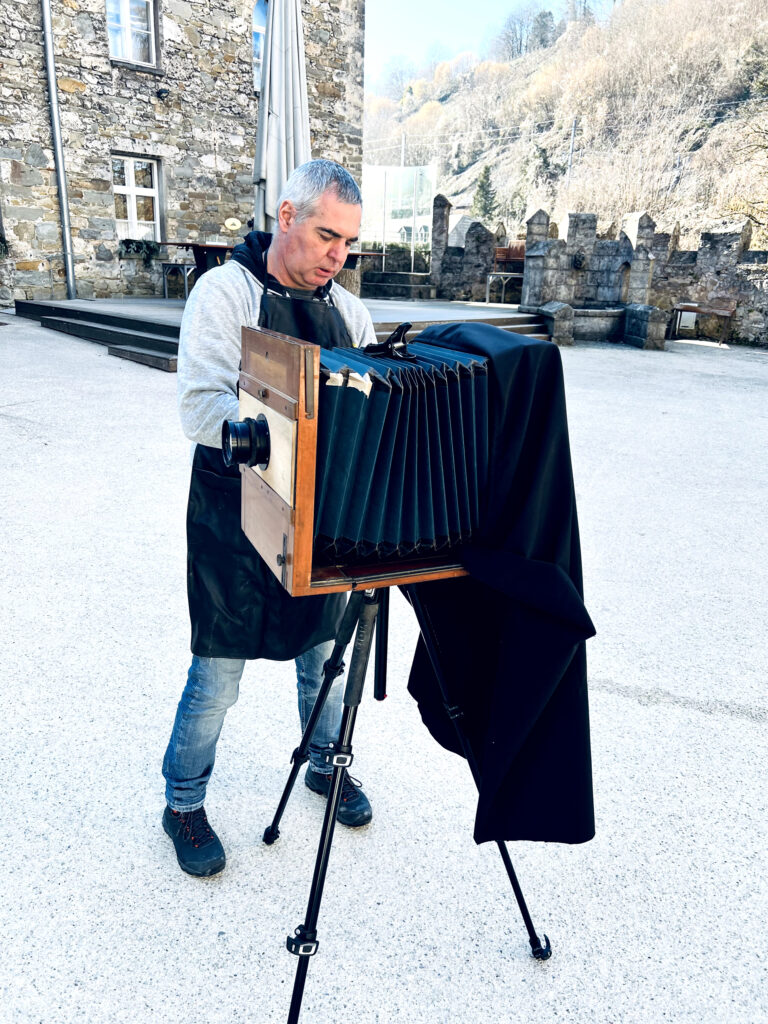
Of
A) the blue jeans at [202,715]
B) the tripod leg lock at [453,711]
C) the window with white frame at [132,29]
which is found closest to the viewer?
the tripod leg lock at [453,711]

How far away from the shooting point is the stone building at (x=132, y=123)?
1228 centimetres

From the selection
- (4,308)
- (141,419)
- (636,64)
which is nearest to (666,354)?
(141,419)

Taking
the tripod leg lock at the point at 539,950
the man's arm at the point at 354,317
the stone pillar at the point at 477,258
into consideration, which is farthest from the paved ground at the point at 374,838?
the stone pillar at the point at 477,258

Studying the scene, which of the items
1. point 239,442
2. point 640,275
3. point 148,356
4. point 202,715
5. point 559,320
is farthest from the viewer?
point 640,275

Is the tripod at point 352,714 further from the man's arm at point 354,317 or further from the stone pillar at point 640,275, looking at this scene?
the stone pillar at point 640,275

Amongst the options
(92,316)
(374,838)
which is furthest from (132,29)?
(374,838)

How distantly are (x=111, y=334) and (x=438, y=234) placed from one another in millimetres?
11591

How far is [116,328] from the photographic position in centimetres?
1041

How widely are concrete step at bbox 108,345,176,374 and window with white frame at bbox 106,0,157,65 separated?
709cm

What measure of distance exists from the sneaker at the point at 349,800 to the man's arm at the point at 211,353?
1.16m

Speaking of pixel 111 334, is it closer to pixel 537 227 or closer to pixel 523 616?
pixel 537 227

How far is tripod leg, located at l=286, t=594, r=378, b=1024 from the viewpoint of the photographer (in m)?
1.50

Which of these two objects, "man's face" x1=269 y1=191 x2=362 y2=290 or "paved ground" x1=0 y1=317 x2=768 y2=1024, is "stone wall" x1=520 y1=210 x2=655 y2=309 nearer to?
"paved ground" x1=0 y1=317 x2=768 y2=1024

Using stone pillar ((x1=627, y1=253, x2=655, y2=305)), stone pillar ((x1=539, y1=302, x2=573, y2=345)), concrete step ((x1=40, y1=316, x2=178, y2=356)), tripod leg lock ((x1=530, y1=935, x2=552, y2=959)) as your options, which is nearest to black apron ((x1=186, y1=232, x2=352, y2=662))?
tripod leg lock ((x1=530, y1=935, x2=552, y2=959))
